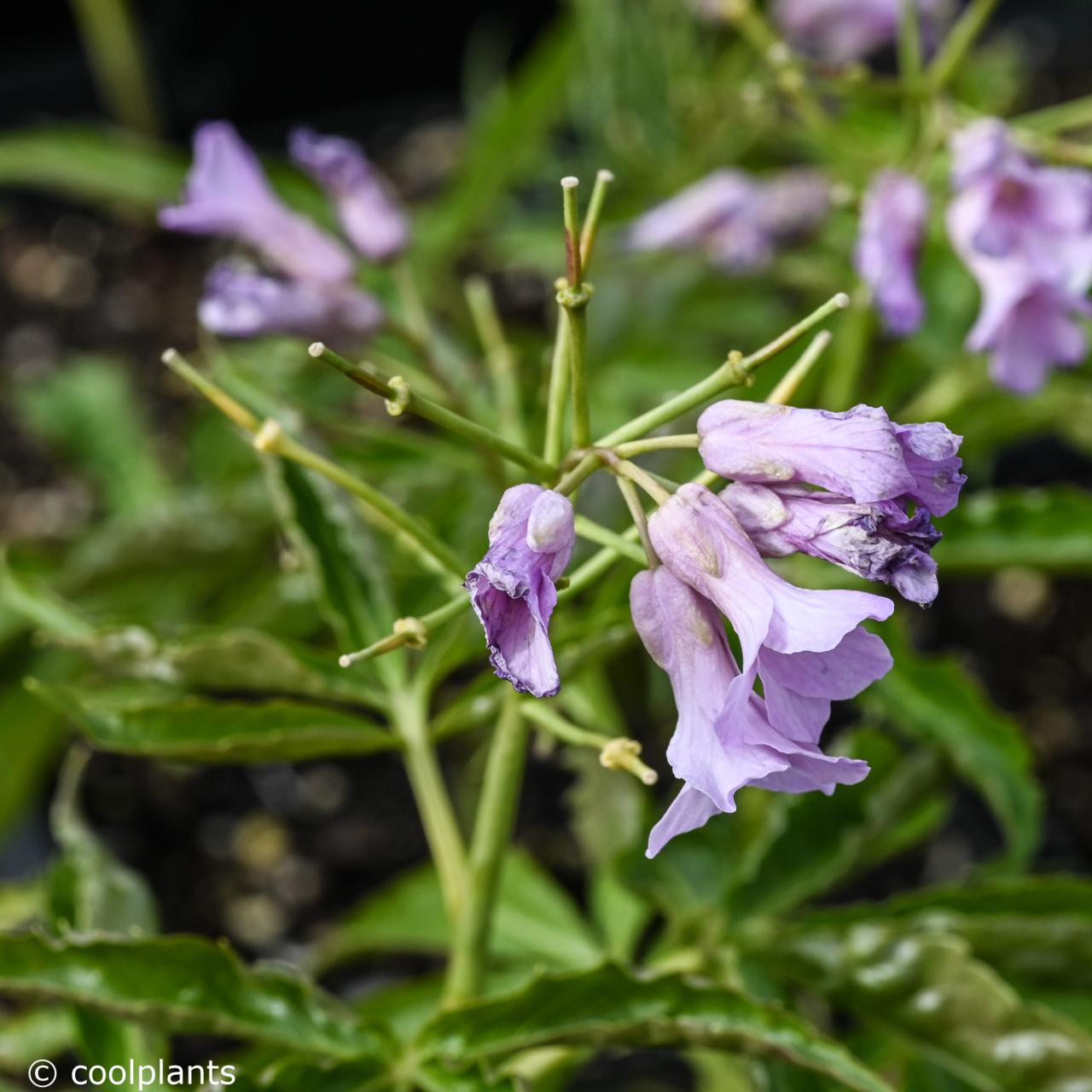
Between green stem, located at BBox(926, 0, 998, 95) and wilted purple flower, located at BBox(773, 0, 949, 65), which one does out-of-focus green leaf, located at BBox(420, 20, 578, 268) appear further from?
green stem, located at BBox(926, 0, 998, 95)

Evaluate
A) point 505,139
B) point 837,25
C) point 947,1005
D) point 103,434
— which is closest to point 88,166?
point 103,434

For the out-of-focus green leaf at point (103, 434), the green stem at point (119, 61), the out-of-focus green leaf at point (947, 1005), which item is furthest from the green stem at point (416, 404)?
the green stem at point (119, 61)

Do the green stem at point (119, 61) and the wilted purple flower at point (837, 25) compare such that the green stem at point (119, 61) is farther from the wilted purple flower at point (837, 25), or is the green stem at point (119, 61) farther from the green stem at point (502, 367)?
the green stem at point (502, 367)

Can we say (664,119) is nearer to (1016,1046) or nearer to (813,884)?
(813,884)

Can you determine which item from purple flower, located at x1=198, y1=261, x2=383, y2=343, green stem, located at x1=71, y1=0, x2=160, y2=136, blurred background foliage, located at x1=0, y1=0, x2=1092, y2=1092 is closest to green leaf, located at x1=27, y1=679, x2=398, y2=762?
blurred background foliage, located at x1=0, y1=0, x2=1092, y2=1092

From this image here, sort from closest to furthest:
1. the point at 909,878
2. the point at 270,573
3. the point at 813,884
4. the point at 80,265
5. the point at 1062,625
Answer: the point at 813,884 < the point at 270,573 < the point at 909,878 < the point at 1062,625 < the point at 80,265

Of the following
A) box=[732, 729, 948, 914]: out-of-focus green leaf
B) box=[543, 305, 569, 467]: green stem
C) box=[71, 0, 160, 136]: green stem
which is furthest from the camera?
box=[71, 0, 160, 136]: green stem

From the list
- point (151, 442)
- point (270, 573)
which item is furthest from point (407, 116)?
point (270, 573)
